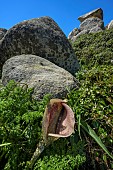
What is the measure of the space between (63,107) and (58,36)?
4.23m

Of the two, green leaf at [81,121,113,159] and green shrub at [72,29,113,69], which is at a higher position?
green shrub at [72,29,113,69]

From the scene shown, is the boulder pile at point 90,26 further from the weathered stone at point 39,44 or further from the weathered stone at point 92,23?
the weathered stone at point 39,44

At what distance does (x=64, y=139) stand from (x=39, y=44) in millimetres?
3983

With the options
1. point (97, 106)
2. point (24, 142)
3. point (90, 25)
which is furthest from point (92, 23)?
point (24, 142)

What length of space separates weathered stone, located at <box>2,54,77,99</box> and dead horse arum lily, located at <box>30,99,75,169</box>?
948 millimetres

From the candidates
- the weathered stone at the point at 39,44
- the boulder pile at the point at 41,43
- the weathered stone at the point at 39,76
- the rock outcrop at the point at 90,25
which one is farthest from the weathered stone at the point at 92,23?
the weathered stone at the point at 39,76

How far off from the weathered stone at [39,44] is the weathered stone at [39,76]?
139cm

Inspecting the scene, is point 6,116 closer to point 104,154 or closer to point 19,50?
point 104,154

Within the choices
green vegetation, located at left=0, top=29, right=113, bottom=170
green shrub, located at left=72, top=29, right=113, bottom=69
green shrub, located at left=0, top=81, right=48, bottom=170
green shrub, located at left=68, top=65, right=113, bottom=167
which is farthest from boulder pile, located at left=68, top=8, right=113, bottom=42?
green shrub, located at left=0, top=81, right=48, bottom=170

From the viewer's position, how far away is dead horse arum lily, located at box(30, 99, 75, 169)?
2.98 meters

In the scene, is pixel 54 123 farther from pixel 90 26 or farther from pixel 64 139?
pixel 90 26

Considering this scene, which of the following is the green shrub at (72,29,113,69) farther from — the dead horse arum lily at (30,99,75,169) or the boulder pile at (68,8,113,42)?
the dead horse arum lily at (30,99,75,169)

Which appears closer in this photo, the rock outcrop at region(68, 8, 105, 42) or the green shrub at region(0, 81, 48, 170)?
the green shrub at region(0, 81, 48, 170)

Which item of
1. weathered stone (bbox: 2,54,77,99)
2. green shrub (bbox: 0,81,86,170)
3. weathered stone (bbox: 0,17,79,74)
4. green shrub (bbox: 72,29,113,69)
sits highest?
green shrub (bbox: 72,29,113,69)
